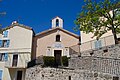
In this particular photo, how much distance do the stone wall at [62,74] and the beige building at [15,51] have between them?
430 centimetres

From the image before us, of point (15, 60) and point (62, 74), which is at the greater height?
point (15, 60)

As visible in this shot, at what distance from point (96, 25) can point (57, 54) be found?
976 centimetres

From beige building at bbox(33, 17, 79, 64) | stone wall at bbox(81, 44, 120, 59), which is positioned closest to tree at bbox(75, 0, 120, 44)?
stone wall at bbox(81, 44, 120, 59)

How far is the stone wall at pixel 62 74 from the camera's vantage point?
1406cm

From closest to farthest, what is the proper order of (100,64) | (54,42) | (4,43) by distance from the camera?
(100,64) < (54,42) < (4,43)

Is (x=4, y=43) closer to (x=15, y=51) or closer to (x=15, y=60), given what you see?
(x=15, y=51)

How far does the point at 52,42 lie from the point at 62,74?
988 centimetres

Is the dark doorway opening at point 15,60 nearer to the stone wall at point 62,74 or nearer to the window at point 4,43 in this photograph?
the window at point 4,43

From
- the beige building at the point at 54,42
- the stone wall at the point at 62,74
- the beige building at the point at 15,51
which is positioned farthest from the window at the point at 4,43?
the stone wall at the point at 62,74

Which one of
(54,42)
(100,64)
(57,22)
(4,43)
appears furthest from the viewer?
(57,22)

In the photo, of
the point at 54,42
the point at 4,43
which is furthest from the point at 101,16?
the point at 4,43

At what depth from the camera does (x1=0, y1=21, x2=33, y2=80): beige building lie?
25534 millimetres

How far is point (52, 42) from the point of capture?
27.5 metres

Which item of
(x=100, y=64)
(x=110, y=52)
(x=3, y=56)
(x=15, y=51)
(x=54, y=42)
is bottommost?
(x=100, y=64)
